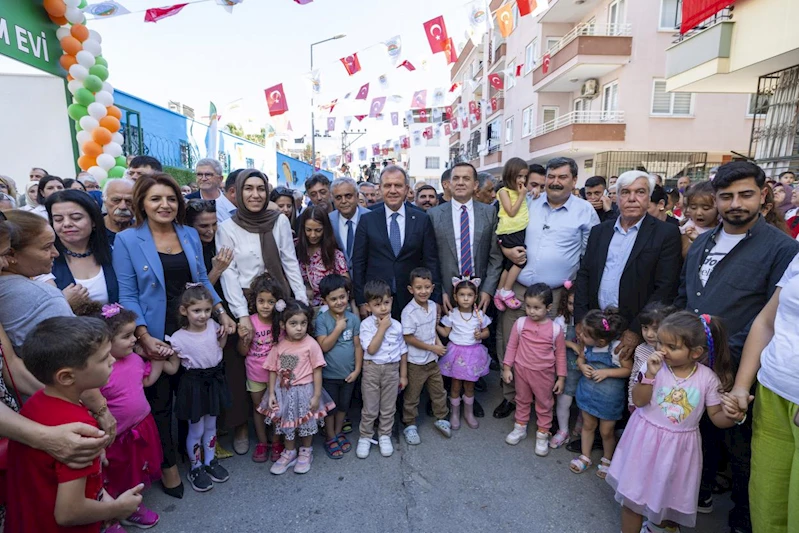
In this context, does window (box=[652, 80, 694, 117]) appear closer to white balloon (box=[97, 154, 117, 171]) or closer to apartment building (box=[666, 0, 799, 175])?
apartment building (box=[666, 0, 799, 175])

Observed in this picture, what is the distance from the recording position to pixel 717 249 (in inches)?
103

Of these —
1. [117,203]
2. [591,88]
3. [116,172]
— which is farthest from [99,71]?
[591,88]

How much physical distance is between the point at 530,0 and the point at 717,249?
655 centimetres

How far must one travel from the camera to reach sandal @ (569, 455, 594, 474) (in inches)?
122

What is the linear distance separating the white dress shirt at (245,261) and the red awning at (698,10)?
379 inches

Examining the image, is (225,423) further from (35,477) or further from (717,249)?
(717,249)

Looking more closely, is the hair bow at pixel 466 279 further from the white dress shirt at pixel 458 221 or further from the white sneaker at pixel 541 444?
the white sneaker at pixel 541 444

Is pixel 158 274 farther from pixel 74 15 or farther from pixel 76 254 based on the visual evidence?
pixel 74 15

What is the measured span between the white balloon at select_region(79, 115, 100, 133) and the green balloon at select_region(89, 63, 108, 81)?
695mm

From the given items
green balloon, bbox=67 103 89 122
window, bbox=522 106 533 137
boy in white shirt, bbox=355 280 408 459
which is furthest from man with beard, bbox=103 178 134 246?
window, bbox=522 106 533 137

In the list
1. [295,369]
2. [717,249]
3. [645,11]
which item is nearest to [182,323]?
[295,369]

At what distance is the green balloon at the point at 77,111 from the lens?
641 cm

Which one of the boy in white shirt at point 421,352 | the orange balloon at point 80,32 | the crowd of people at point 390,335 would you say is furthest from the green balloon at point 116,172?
the boy in white shirt at point 421,352

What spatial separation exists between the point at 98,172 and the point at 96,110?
99cm
